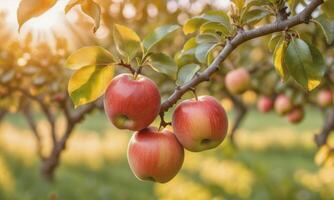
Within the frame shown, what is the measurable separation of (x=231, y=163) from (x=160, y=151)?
501cm

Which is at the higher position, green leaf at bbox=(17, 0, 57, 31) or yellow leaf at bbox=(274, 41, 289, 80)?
green leaf at bbox=(17, 0, 57, 31)

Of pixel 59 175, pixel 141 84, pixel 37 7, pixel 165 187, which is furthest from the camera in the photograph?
pixel 59 175

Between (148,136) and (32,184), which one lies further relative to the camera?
(32,184)

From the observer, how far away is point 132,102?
929mm

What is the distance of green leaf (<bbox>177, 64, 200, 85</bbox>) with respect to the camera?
41.2 inches

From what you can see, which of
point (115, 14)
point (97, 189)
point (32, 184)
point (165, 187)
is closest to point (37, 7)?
point (115, 14)

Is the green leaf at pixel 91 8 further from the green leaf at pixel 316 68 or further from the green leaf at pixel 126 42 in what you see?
the green leaf at pixel 316 68

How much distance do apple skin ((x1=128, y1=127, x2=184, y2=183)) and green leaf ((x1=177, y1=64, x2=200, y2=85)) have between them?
106 millimetres

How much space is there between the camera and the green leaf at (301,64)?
1.00 metres

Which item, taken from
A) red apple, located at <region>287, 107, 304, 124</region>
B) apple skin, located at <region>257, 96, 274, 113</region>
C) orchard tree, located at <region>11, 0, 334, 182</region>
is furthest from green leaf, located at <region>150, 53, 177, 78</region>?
apple skin, located at <region>257, 96, 274, 113</region>

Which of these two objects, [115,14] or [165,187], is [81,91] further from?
[165,187]

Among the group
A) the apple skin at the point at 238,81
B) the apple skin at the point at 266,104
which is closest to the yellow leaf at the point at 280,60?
the apple skin at the point at 238,81

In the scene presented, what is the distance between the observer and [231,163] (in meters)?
5.89

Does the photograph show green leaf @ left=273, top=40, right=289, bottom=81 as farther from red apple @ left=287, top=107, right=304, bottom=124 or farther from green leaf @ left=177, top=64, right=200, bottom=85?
red apple @ left=287, top=107, right=304, bottom=124
